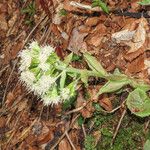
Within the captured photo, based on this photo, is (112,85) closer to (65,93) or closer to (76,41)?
(65,93)

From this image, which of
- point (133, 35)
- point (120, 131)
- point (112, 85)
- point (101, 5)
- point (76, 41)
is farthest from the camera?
point (76, 41)

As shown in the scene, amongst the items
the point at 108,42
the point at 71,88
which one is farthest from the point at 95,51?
the point at 71,88

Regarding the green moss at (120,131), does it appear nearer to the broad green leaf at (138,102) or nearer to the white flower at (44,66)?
the broad green leaf at (138,102)

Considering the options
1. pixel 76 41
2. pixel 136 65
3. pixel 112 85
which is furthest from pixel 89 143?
pixel 76 41

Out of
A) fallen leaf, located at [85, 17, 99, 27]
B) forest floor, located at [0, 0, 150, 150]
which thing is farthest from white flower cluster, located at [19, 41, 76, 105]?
fallen leaf, located at [85, 17, 99, 27]

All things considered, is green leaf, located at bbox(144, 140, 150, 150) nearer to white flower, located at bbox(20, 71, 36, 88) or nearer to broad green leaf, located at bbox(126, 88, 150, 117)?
broad green leaf, located at bbox(126, 88, 150, 117)

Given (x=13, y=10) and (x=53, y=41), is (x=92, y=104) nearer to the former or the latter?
(x=53, y=41)

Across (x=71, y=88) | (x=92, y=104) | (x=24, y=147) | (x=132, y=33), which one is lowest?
(x=24, y=147)
